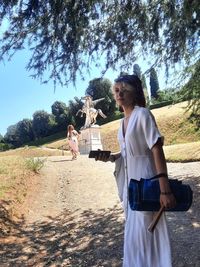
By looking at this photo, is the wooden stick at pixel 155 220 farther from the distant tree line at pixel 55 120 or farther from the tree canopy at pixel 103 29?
the distant tree line at pixel 55 120

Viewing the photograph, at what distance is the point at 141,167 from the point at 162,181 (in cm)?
30

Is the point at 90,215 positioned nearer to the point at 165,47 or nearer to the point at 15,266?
the point at 15,266

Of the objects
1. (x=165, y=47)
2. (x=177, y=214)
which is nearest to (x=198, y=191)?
(x=177, y=214)

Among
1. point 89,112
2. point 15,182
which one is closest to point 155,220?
point 15,182

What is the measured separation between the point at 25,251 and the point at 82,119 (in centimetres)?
5484

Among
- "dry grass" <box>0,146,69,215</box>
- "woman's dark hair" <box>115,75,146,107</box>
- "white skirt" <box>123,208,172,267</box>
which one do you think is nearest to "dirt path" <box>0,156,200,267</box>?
"dry grass" <box>0,146,69,215</box>

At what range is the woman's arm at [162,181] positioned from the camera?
3.17 metres

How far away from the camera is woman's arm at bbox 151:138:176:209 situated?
3168mm

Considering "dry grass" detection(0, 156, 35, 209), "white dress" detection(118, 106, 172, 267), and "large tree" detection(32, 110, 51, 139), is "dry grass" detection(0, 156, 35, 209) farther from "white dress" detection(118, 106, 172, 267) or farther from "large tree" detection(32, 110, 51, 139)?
"large tree" detection(32, 110, 51, 139)

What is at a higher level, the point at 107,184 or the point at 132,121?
the point at 132,121

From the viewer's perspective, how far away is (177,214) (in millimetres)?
8031

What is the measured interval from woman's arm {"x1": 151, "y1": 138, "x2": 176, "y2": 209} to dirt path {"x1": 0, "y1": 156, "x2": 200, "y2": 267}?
2393 millimetres

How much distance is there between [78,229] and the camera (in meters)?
7.58

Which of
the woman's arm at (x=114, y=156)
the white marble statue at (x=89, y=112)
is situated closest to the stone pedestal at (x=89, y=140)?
the white marble statue at (x=89, y=112)
